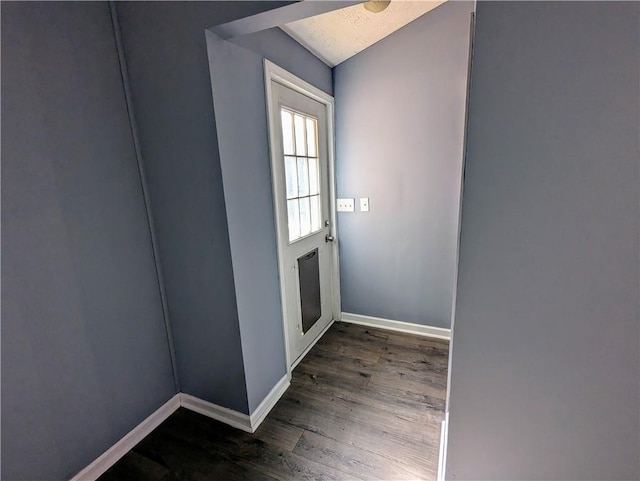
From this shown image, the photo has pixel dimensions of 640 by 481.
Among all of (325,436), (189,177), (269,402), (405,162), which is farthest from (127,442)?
(405,162)

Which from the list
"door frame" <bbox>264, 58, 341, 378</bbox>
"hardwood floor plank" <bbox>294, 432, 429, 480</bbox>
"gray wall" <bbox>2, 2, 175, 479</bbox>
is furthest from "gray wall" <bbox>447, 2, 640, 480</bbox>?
"gray wall" <bbox>2, 2, 175, 479</bbox>

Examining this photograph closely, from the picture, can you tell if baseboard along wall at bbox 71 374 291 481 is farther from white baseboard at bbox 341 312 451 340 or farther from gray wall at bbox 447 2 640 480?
gray wall at bbox 447 2 640 480

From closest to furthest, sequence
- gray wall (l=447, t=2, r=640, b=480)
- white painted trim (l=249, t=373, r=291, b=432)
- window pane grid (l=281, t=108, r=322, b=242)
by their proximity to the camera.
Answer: gray wall (l=447, t=2, r=640, b=480) < white painted trim (l=249, t=373, r=291, b=432) < window pane grid (l=281, t=108, r=322, b=242)

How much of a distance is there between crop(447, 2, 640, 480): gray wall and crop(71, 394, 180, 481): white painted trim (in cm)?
176

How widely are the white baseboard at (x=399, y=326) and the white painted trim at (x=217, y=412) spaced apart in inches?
55.7

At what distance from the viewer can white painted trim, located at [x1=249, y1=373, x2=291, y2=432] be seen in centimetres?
168

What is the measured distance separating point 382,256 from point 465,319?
1648 millimetres

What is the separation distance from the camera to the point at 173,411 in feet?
5.96

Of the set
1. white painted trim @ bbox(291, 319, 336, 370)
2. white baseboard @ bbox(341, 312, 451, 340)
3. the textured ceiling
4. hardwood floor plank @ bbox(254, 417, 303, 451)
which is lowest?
hardwood floor plank @ bbox(254, 417, 303, 451)

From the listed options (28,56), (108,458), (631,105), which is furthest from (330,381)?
(28,56)

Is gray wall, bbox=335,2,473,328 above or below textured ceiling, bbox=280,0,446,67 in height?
below

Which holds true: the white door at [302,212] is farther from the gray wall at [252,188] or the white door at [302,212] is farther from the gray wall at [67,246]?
the gray wall at [67,246]

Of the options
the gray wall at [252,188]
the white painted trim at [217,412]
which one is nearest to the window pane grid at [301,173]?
the gray wall at [252,188]

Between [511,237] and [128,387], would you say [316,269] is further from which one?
[511,237]
